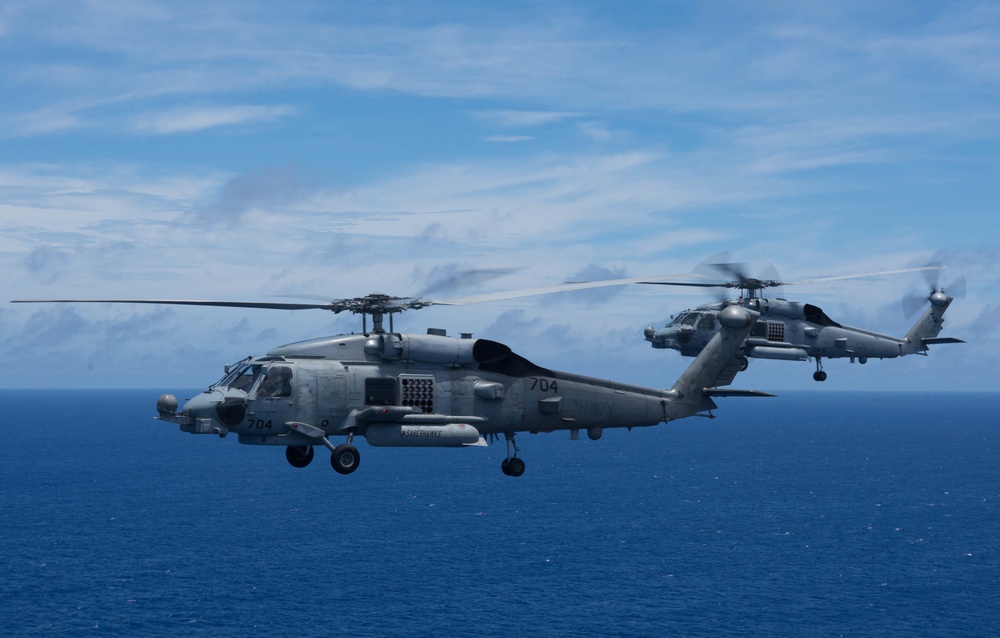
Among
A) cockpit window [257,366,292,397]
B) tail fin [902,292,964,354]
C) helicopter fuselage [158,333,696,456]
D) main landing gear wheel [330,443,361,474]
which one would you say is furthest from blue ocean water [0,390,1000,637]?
cockpit window [257,366,292,397]

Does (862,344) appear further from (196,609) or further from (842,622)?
(196,609)

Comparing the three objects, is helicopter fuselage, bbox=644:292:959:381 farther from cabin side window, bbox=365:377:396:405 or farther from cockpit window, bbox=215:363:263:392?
cockpit window, bbox=215:363:263:392

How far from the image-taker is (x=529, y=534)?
190 meters

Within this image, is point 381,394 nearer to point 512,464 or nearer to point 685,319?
point 512,464

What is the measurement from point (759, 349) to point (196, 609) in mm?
122884

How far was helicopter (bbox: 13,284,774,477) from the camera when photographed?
3028cm

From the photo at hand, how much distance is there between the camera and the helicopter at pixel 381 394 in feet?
99.3

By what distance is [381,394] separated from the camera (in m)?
31.9

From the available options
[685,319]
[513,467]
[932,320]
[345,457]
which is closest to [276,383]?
[345,457]

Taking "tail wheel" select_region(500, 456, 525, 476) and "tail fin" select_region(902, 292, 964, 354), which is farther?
"tail fin" select_region(902, 292, 964, 354)

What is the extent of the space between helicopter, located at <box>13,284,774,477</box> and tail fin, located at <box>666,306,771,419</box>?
3663mm

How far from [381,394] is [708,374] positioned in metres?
14.7

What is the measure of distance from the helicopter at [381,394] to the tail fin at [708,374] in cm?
366

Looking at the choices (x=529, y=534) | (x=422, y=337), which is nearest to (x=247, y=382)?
(x=422, y=337)
